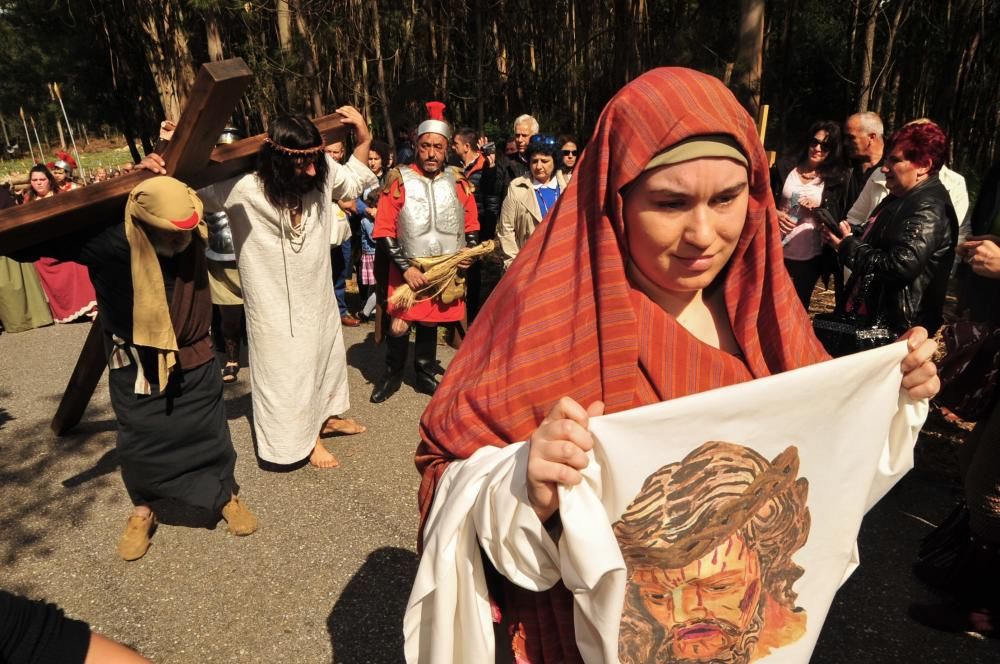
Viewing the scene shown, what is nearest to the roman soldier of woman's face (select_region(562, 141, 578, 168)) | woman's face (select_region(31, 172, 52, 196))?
woman's face (select_region(562, 141, 578, 168))

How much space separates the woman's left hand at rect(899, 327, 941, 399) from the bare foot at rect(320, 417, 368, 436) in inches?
148

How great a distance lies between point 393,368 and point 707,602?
4.20 metres

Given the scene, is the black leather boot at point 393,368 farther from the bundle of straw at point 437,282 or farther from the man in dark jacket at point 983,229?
the man in dark jacket at point 983,229

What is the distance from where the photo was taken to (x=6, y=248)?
2391 mm

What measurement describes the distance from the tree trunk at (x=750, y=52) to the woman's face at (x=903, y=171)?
2573 mm

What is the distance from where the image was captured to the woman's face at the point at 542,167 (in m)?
5.52

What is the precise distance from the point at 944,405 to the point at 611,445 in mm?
2102

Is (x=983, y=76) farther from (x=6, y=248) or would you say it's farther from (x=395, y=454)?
(x=6, y=248)

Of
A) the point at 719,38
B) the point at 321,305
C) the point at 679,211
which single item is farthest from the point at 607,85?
the point at 679,211

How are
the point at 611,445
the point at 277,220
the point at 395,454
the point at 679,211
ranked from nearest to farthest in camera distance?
the point at 611,445
the point at 679,211
the point at 277,220
the point at 395,454

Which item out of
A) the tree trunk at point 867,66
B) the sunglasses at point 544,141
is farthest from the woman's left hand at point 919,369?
the tree trunk at point 867,66

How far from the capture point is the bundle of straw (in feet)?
15.8

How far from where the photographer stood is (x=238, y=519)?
342cm

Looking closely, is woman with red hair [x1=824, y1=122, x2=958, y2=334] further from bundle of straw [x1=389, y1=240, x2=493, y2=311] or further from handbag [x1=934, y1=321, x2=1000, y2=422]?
bundle of straw [x1=389, y1=240, x2=493, y2=311]
